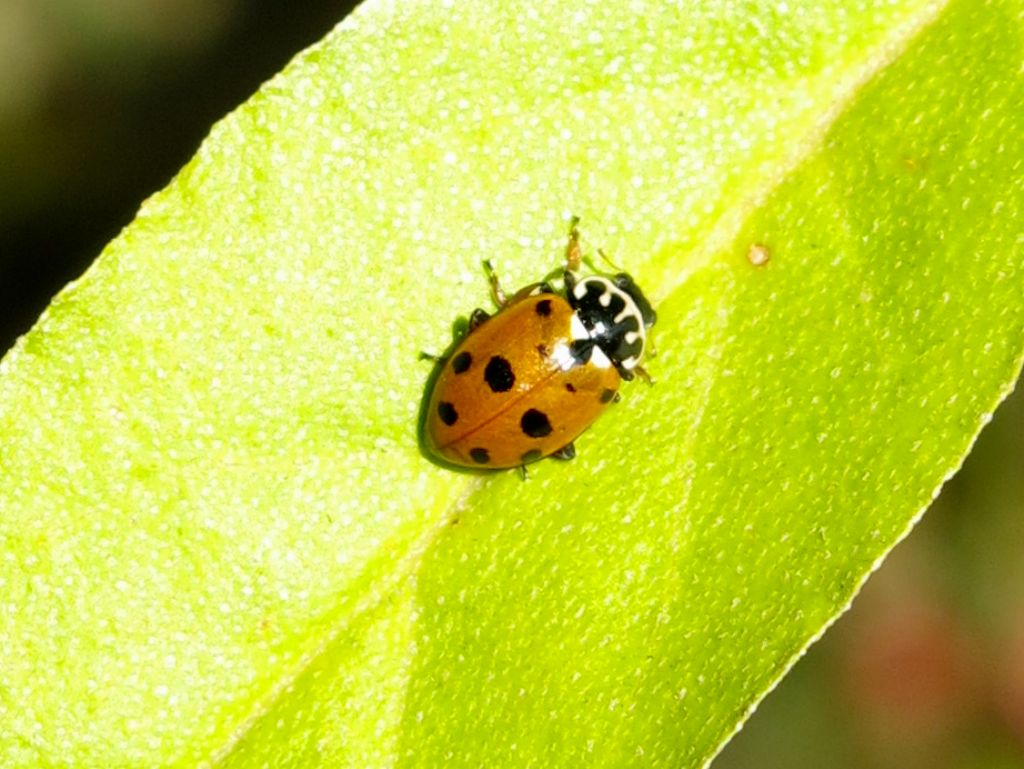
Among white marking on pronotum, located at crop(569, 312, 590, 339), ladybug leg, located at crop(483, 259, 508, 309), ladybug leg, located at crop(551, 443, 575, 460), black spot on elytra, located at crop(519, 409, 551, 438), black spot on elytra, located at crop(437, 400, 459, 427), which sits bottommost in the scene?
ladybug leg, located at crop(551, 443, 575, 460)

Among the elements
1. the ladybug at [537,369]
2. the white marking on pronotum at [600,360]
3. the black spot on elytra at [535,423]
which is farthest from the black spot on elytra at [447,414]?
the white marking on pronotum at [600,360]

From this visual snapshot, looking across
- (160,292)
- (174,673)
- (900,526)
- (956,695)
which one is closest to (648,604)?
(900,526)

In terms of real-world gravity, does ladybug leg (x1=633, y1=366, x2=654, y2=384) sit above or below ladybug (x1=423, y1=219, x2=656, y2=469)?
below

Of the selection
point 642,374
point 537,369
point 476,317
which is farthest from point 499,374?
point 642,374

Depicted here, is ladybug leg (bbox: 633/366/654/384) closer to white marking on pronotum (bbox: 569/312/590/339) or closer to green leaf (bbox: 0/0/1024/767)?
green leaf (bbox: 0/0/1024/767)

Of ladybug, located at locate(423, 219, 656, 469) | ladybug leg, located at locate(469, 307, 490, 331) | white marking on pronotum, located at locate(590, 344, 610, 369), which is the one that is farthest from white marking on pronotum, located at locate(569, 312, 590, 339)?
ladybug leg, located at locate(469, 307, 490, 331)

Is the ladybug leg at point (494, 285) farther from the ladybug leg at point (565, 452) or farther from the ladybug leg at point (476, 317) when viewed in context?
the ladybug leg at point (565, 452)

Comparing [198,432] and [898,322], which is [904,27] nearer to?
[898,322]
